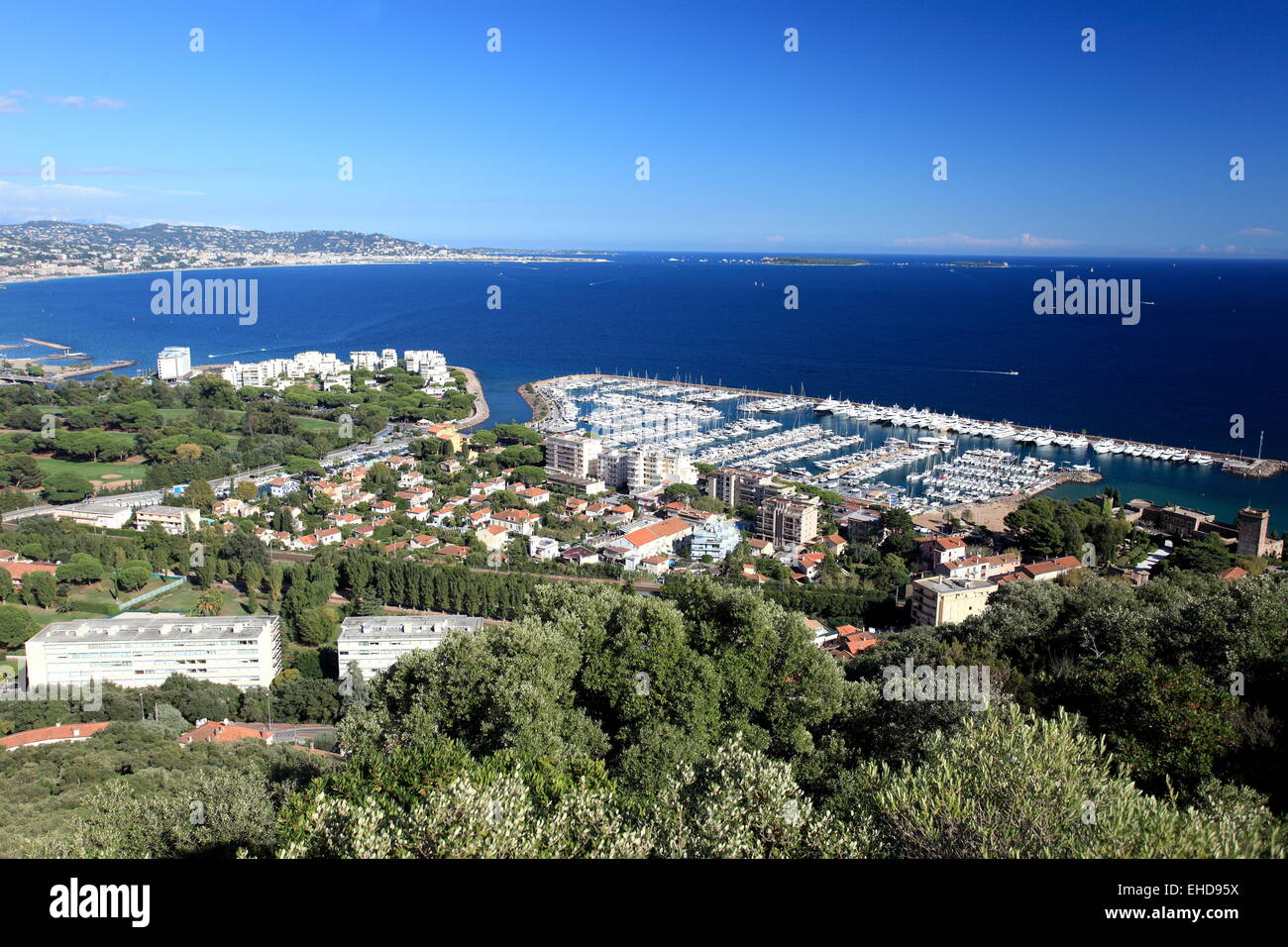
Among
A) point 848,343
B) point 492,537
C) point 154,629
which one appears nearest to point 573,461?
point 492,537

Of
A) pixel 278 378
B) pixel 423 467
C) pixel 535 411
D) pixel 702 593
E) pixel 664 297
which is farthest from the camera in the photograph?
pixel 664 297

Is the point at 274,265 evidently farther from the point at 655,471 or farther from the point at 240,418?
the point at 655,471

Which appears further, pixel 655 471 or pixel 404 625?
pixel 655 471

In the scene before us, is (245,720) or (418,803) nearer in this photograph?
(418,803)

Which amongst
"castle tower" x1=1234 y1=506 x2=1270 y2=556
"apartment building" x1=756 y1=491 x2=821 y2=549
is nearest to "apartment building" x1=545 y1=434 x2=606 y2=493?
"apartment building" x1=756 y1=491 x2=821 y2=549
